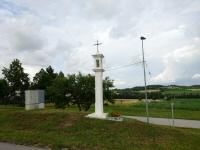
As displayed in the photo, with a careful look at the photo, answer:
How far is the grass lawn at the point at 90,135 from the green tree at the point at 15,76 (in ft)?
114

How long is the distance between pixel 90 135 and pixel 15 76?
40.6m

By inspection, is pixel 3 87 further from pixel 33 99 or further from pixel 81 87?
pixel 81 87

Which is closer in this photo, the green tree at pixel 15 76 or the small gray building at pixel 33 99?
the small gray building at pixel 33 99

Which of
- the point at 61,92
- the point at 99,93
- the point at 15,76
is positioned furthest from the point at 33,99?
the point at 15,76

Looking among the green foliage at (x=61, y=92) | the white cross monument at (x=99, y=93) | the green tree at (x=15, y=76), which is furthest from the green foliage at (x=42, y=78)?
the white cross monument at (x=99, y=93)

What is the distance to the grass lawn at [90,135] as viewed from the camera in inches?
537

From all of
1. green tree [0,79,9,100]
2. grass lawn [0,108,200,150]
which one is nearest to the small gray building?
grass lawn [0,108,200,150]

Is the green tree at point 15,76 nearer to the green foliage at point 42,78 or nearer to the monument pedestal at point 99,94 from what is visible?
the green foliage at point 42,78

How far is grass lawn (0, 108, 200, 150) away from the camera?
13648mm

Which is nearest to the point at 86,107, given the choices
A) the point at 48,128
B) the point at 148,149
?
the point at 48,128

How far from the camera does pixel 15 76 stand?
176 feet

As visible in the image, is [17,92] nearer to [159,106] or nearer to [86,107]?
[159,106]

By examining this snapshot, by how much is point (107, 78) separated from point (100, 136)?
1640cm

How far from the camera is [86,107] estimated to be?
31.1 meters
